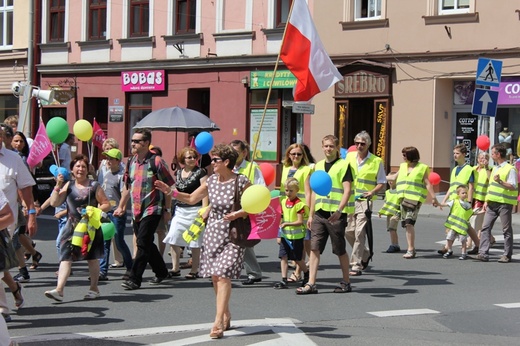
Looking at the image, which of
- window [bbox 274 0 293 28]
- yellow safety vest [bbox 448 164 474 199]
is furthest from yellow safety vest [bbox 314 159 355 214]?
window [bbox 274 0 293 28]

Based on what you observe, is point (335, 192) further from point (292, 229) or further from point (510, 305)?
point (510, 305)

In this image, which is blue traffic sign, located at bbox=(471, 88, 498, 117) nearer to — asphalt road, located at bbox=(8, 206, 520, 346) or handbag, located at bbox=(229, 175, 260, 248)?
asphalt road, located at bbox=(8, 206, 520, 346)

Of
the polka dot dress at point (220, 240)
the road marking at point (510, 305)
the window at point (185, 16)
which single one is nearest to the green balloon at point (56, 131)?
the polka dot dress at point (220, 240)

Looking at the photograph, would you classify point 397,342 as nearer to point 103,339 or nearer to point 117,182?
point 103,339

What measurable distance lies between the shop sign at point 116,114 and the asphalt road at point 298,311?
20.0m

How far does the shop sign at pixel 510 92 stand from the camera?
24052mm

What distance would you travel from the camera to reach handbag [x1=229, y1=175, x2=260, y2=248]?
8156mm

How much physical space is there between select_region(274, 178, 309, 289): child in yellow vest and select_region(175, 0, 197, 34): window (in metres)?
20.4

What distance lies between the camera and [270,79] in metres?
28.3

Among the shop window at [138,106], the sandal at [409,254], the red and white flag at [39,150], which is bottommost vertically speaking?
the sandal at [409,254]

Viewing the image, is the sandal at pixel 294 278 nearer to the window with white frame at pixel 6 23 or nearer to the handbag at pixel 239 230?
the handbag at pixel 239 230

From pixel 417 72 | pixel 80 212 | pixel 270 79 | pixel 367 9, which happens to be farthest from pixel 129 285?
pixel 270 79

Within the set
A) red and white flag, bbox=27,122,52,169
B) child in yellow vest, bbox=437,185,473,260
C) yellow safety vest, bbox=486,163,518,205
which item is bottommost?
child in yellow vest, bbox=437,185,473,260

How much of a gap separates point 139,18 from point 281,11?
6044 millimetres
